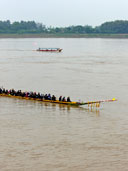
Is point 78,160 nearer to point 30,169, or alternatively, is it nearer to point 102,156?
point 102,156

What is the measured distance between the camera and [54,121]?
39875mm

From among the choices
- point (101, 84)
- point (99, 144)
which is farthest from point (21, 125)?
point (101, 84)

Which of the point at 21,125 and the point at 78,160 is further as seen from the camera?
the point at 21,125

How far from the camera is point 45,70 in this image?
85.2 meters

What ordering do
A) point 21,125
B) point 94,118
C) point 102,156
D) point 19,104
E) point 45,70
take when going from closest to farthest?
point 102,156, point 21,125, point 94,118, point 19,104, point 45,70

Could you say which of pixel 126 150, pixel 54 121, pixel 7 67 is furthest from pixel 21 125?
pixel 7 67

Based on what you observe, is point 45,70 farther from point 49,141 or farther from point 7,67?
point 49,141

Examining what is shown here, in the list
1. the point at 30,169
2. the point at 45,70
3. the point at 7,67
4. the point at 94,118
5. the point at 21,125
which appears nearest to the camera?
the point at 30,169

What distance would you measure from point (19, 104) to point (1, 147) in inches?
667

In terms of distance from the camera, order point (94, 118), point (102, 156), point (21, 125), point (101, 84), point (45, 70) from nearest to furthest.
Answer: point (102, 156)
point (21, 125)
point (94, 118)
point (101, 84)
point (45, 70)

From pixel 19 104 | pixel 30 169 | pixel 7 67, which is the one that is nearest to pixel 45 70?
pixel 7 67

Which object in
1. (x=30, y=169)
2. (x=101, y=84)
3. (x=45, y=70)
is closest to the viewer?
(x=30, y=169)

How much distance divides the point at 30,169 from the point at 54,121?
1258 centimetres

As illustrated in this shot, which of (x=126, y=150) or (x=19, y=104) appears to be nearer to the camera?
(x=126, y=150)
